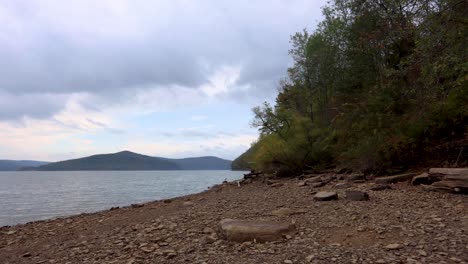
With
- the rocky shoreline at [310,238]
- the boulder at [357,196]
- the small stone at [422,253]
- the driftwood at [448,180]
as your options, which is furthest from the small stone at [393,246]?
the driftwood at [448,180]

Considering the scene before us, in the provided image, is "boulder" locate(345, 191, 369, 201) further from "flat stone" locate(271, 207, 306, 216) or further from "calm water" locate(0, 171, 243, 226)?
"calm water" locate(0, 171, 243, 226)

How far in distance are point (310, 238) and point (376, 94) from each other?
47.5 feet

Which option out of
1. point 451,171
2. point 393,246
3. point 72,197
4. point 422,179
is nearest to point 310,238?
point 393,246

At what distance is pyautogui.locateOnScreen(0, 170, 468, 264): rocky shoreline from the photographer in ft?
22.1

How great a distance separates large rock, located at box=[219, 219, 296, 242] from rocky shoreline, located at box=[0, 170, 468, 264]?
4.6 inches

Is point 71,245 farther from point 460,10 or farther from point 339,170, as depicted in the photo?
point 339,170

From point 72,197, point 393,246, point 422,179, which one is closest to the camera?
point 393,246

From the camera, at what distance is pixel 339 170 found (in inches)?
891

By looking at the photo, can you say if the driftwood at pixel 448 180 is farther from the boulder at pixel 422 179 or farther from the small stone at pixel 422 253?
the small stone at pixel 422 253

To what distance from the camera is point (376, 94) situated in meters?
20.3

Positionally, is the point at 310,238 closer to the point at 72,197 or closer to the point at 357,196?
the point at 357,196

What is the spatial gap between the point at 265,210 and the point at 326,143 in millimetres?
17055

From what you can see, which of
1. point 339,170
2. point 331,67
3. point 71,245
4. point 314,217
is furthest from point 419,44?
point 331,67

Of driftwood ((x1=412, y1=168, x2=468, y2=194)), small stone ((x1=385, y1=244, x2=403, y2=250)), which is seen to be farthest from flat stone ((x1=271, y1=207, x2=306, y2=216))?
driftwood ((x1=412, y1=168, x2=468, y2=194))
